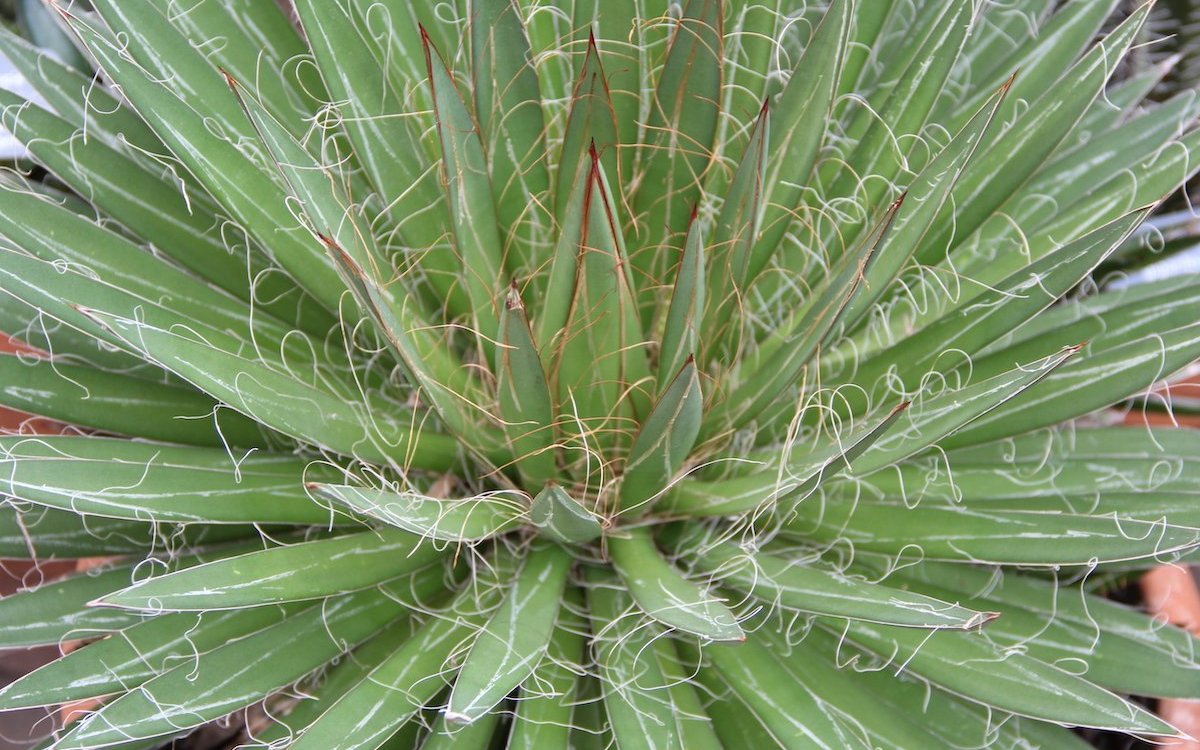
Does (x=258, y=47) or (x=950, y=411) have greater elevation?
(x=258, y=47)

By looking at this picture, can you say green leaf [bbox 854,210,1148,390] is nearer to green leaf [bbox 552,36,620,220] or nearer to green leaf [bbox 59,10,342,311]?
green leaf [bbox 552,36,620,220]

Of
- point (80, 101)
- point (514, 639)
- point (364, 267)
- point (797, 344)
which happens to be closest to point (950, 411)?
point (797, 344)

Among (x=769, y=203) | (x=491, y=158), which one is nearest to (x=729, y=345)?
(x=769, y=203)

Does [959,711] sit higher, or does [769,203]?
[769,203]

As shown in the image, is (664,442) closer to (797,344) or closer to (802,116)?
(797,344)

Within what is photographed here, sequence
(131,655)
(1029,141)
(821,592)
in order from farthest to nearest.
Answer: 1. (1029,141)
2. (131,655)
3. (821,592)

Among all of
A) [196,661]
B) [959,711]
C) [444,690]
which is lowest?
[959,711]

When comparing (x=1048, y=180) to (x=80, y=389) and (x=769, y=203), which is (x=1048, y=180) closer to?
(x=769, y=203)
